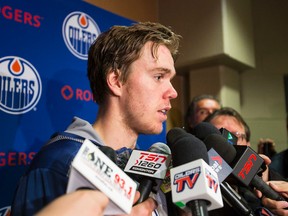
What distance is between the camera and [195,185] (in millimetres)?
577

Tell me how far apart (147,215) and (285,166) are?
1574 mm

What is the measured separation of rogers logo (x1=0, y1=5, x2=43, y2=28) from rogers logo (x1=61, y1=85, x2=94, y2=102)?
0.91 feet

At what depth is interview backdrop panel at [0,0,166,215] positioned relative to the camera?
116 cm

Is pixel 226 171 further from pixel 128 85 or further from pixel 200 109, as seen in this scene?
pixel 200 109

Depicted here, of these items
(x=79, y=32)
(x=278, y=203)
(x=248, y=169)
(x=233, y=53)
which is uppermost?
(x=233, y=53)

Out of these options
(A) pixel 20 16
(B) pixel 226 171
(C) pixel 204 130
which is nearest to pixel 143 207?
(B) pixel 226 171

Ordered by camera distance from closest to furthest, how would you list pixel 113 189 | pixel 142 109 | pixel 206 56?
1. pixel 113 189
2. pixel 142 109
3. pixel 206 56

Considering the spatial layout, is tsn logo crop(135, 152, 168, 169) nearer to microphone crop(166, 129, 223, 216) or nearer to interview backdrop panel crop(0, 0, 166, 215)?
microphone crop(166, 129, 223, 216)

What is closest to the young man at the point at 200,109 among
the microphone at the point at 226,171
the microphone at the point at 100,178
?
the microphone at the point at 226,171

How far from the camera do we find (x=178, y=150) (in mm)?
715

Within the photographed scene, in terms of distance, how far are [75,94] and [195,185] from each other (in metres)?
0.93

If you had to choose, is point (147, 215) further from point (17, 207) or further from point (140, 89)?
point (140, 89)

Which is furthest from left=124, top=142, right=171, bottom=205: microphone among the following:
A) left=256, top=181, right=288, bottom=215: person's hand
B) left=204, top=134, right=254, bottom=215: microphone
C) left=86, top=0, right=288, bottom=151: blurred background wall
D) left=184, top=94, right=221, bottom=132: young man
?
left=86, top=0, right=288, bottom=151: blurred background wall

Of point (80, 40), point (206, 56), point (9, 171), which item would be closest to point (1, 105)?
point (9, 171)
